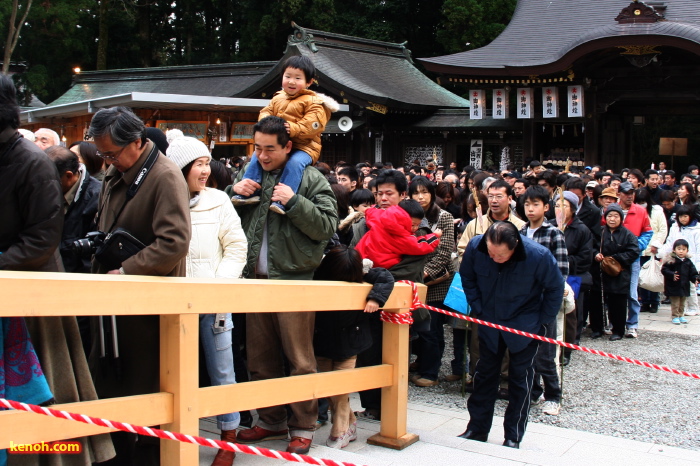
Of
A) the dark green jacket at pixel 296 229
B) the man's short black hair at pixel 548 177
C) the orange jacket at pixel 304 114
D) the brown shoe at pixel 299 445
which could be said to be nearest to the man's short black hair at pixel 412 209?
the orange jacket at pixel 304 114

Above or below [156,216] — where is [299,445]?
below

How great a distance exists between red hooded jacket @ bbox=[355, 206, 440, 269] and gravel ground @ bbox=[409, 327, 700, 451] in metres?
1.28

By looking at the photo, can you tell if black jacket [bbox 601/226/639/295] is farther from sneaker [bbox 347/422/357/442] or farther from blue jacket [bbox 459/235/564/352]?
sneaker [bbox 347/422/357/442]


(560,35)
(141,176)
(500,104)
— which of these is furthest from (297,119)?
(560,35)

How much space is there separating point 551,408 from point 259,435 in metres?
2.67

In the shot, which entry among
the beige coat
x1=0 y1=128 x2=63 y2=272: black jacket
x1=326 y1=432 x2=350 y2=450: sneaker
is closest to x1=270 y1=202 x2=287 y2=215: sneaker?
the beige coat

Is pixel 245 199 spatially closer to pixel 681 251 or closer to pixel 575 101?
pixel 681 251

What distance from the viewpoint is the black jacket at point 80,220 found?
4090mm

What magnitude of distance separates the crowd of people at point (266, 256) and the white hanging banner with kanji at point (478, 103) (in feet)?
39.9

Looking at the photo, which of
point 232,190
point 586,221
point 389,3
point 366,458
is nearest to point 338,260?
point 232,190

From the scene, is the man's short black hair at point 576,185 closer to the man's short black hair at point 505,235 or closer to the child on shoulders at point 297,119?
the man's short black hair at point 505,235

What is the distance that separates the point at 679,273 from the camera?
29.2ft

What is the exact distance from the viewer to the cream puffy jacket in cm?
390
